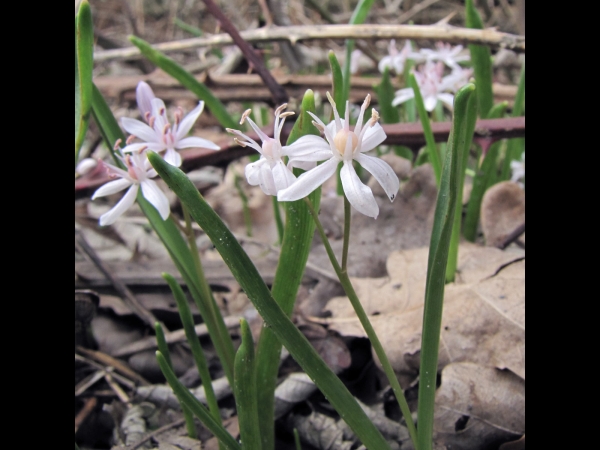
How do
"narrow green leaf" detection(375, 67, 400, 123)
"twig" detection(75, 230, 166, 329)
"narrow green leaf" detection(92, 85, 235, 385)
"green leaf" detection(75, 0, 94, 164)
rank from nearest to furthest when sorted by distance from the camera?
"green leaf" detection(75, 0, 94, 164) → "narrow green leaf" detection(92, 85, 235, 385) → "twig" detection(75, 230, 166, 329) → "narrow green leaf" detection(375, 67, 400, 123)

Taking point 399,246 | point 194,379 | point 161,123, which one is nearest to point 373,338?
point 161,123

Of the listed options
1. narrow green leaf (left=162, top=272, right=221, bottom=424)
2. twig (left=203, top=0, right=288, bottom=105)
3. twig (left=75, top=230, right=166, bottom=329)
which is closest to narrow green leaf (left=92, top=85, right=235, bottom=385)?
narrow green leaf (left=162, top=272, right=221, bottom=424)

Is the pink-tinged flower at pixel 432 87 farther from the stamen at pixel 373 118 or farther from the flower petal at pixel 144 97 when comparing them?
the stamen at pixel 373 118

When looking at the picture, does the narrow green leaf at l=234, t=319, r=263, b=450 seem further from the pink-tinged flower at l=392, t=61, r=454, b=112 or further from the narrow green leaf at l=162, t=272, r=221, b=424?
the pink-tinged flower at l=392, t=61, r=454, b=112

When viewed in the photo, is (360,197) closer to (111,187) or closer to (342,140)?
(342,140)

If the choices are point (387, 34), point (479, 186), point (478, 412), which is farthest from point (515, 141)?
point (478, 412)

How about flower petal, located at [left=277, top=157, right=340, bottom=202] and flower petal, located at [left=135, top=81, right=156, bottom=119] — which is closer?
flower petal, located at [left=277, top=157, right=340, bottom=202]

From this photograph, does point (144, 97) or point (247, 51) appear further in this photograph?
point (247, 51)
